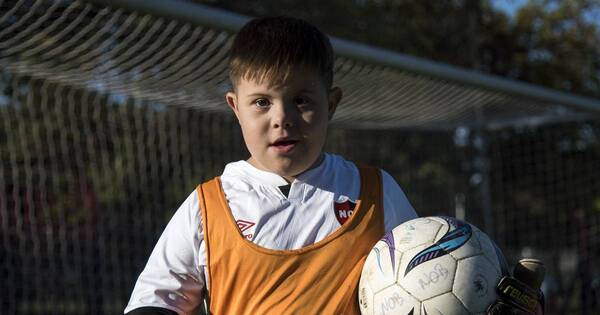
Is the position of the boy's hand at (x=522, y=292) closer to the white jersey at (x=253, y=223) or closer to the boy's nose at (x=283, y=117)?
the white jersey at (x=253, y=223)

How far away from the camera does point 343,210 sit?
2305 millimetres

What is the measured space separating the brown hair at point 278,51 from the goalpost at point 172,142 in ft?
5.56

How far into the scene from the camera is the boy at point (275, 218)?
2189mm

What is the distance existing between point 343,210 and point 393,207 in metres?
0.16

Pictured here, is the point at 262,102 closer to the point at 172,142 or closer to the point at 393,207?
the point at 393,207

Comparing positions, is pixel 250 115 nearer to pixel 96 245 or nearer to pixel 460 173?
pixel 96 245

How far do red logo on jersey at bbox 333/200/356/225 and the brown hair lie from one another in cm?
32

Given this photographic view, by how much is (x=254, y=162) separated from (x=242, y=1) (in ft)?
25.2

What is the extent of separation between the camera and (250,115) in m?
2.23

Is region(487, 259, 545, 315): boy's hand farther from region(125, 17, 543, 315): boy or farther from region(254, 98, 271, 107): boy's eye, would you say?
region(254, 98, 271, 107): boy's eye

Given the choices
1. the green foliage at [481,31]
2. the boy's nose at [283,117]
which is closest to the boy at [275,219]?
the boy's nose at [283,117]

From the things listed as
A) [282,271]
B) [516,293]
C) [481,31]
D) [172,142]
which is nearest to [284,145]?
[282,271]

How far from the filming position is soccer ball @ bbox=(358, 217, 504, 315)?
6.81 feet

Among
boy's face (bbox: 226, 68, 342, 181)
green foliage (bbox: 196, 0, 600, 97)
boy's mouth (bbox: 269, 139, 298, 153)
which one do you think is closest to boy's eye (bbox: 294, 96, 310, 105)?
boy's face (bbox: 226, 68, 342, 181)
